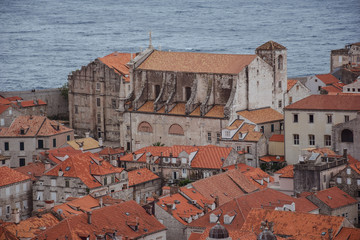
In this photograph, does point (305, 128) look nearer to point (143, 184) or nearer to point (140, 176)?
point (140, 176)

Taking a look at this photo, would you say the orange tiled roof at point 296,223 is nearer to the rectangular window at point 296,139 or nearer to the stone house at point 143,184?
the stone house at point 143,184

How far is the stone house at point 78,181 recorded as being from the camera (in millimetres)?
84750

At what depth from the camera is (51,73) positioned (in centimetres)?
19438

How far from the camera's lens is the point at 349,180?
275 ft

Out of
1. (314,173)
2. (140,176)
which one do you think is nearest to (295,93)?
(140,176)

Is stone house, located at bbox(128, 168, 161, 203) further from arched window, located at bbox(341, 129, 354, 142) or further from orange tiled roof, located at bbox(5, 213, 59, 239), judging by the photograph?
arched window, located at bbox(341, 129, 354, 142)

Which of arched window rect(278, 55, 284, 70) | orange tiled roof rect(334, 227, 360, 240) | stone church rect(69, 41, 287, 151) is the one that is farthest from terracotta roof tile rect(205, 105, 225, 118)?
orange tiled roof rect(334, 227, 360, 240)

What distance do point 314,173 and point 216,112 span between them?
65.1ft

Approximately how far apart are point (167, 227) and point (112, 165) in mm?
14192

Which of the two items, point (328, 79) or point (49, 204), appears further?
point (328, 79)

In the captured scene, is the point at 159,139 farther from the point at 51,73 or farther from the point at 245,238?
the point at 51,73

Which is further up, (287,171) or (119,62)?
(119,62)

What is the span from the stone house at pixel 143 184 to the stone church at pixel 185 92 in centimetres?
1023

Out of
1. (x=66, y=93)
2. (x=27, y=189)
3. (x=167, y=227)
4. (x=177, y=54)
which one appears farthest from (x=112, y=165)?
(x=66, y=93)
